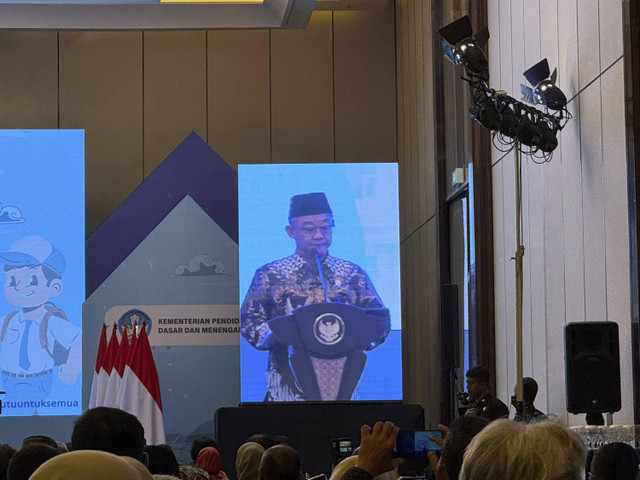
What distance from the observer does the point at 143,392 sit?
1004 cm

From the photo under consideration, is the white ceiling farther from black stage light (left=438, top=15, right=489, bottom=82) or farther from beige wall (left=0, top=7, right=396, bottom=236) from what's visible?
black stage light (left=438, top=15, right=489, bottom=82)

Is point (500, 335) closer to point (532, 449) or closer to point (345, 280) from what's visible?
point (345, 280)

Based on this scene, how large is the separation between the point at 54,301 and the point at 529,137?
24.5 ft

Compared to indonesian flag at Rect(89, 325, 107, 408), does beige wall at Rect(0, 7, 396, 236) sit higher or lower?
higher

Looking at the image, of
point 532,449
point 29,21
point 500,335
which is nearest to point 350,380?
point 500,335

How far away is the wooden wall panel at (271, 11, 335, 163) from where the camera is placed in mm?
14656

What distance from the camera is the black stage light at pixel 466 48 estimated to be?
21.7 feet

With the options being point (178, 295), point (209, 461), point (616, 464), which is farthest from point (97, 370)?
point (616, 464)

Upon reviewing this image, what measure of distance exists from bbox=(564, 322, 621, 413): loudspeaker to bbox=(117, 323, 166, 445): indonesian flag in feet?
17.6

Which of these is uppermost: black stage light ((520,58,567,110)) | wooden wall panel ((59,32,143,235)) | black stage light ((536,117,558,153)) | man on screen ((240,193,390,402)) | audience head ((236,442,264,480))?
wooden wall panel ((59,32,143,235))

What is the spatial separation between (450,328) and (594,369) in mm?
4560

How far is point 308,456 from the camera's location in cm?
973

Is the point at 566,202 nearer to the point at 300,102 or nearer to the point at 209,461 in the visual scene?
the point at 209,461

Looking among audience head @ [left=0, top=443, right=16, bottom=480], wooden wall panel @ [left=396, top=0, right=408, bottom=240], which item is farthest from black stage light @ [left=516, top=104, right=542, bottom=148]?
wooden wall panel @ [left=396, top=0, right=408, bottom=240]
